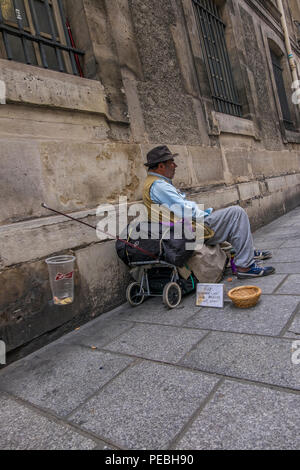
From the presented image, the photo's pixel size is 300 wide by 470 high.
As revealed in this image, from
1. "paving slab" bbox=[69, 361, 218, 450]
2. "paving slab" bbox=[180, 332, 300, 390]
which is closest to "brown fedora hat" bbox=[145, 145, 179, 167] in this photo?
"paving slab" bbox=[180, 332, 300, 390]

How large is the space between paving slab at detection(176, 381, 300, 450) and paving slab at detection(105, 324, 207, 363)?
0.57m

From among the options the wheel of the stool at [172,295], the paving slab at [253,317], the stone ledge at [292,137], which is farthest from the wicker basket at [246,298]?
the stone ledge at [292,137]

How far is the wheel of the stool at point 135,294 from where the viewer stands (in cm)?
326

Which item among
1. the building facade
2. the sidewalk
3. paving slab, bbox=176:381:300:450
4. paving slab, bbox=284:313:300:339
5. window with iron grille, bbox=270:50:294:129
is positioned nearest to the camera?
paving slab, bbox=176:381:300:450

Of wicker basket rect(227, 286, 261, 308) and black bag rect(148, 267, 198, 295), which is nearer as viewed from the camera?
wicker basket rect(227, 286, 261, 308)

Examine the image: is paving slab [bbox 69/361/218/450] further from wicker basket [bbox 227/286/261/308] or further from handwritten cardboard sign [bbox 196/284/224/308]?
handwritten cardboard sign [bbox 196/284/224/308]

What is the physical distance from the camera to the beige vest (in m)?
3.28

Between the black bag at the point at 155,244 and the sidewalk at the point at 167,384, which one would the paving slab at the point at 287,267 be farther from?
the black bag at the point at 155,244

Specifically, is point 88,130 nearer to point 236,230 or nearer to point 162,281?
point 162,281

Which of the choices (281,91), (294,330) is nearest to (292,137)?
(281,91)

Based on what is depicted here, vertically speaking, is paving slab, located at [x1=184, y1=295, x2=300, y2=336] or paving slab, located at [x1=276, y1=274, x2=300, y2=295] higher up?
paving slab, located at [x1=276, y1=274, x2=300, y2=295]

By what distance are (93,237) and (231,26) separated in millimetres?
6545

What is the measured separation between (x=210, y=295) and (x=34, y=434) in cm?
186

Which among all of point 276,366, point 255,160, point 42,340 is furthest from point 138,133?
point 255,160
